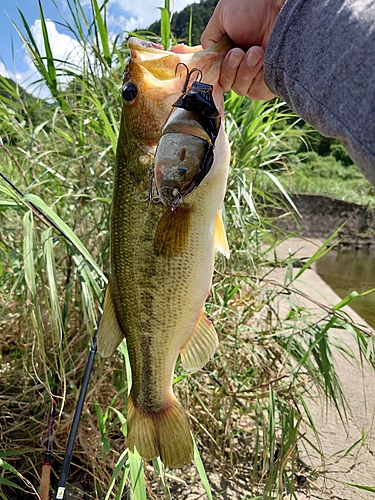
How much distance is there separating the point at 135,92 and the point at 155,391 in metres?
0.93

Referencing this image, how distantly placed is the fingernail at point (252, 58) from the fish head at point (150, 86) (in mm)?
70

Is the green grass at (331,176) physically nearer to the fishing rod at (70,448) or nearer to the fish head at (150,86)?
the fishing rod at (70,448)

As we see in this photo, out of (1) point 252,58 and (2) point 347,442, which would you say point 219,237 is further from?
(2) point 347,442

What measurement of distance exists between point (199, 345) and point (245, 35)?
3.14 ft

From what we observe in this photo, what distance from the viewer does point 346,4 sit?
2.70 ft

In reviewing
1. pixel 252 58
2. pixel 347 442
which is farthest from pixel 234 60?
pixel 347 442

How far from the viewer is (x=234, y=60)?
50.4 inches

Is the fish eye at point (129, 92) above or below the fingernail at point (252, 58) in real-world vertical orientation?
below

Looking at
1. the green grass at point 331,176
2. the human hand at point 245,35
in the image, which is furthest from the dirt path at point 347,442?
the green grass at point 331,176

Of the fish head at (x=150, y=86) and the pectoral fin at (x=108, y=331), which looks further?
the pectoral fin at (x=108, y=331)

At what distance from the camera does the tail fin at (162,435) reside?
4.73ft

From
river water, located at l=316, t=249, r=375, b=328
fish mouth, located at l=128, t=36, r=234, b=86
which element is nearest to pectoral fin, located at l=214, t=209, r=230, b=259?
fish mouth, located at l=128, t=36, r=234, b=86

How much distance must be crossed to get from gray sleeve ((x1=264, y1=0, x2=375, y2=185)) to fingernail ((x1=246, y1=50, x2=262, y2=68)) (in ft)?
0.85

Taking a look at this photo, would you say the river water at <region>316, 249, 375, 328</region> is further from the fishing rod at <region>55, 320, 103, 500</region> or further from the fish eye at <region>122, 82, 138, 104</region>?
the fish eye at <region>122, 82, 138, 104</region>
